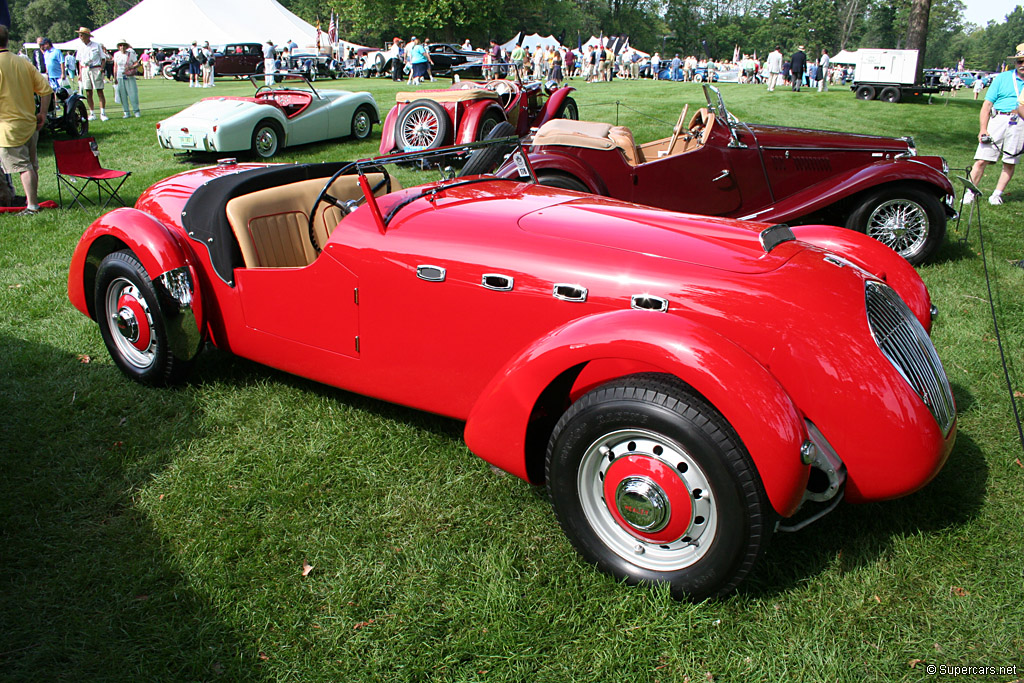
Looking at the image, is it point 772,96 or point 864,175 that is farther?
point 772,96

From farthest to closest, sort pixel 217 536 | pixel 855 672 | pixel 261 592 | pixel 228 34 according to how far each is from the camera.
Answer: pixel 228 34, pixel 217 536, pixel 261 592, pixel 855 672

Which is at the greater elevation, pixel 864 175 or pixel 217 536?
pixel 864 175

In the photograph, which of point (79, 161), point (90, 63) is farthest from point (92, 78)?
point (79, 161)

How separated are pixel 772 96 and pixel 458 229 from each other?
23.8m

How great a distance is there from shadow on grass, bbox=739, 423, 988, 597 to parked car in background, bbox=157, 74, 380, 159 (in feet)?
34.4

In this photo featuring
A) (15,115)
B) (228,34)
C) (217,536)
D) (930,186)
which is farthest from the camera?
(228,34)

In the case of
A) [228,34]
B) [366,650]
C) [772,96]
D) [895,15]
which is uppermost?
[895,15]

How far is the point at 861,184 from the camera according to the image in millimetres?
6289

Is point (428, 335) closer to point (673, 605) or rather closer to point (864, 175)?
point (673, 605)

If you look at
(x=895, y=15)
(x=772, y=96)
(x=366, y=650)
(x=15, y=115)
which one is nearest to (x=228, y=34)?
(x=772, y=96)

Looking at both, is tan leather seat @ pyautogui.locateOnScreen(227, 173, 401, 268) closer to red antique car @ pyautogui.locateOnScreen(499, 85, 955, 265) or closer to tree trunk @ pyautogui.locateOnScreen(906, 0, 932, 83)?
red antique car @ pyautogui.locateOnScreen(499, 85, 955, 265)

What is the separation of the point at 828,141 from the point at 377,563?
624cm

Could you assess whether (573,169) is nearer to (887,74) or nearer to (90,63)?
(90,63)

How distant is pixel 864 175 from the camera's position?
20.8ft
